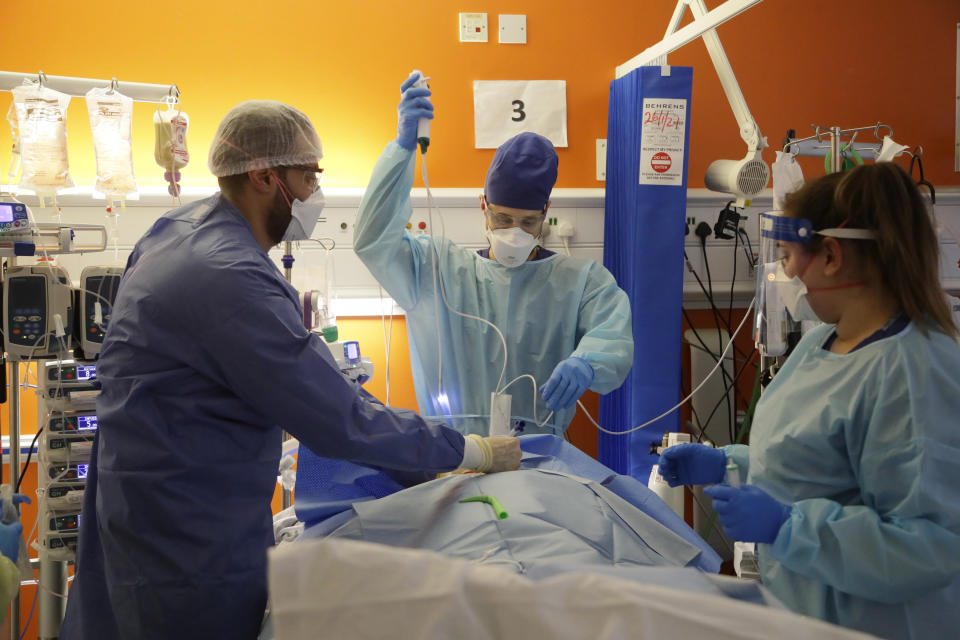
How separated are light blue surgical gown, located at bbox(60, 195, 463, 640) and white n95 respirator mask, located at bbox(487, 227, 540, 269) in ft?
3.26

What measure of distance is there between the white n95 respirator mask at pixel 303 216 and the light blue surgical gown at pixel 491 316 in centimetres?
62

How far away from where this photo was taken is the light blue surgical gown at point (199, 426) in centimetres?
141

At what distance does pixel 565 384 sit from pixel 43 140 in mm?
1755

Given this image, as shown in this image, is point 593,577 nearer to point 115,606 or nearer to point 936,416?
point 936,416

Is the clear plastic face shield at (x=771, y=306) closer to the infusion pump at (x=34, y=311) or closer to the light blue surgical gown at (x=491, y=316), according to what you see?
the light blue surgical gown at (x=491, y=316)

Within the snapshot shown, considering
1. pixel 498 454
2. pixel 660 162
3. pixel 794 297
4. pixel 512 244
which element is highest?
pixel 660 162

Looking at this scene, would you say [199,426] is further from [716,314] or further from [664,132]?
[716,314]

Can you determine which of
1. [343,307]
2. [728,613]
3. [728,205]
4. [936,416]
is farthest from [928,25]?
[728,613]

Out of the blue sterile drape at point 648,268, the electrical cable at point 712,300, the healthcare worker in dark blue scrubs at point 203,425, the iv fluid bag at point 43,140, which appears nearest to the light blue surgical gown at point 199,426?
the healthcare worker in dark blue scrubs at point 203,425

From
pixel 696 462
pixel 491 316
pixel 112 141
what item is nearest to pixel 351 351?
pixel 491 316

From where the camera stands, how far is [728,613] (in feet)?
2.20

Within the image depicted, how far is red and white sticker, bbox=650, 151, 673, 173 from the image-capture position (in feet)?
9.51

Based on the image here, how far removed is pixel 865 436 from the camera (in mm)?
1271

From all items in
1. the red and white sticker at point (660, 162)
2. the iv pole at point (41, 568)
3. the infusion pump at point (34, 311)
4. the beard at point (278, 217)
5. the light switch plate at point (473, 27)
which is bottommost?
the iv pole at point (41, 568)
